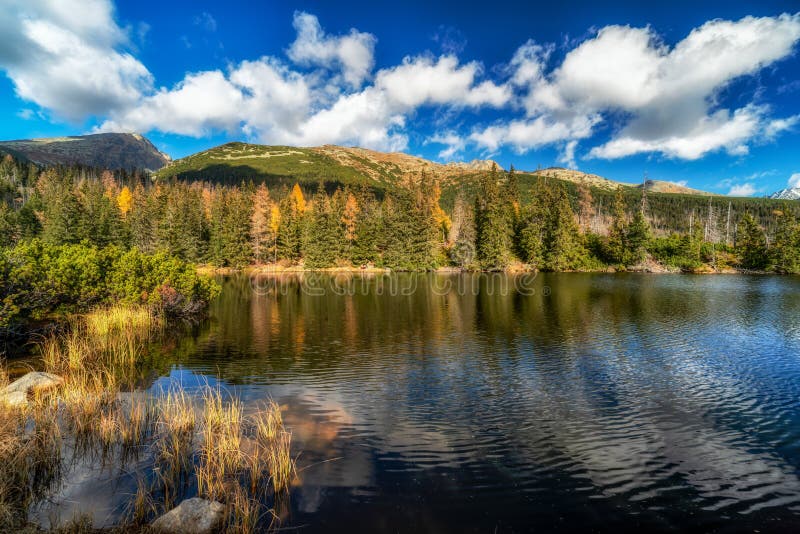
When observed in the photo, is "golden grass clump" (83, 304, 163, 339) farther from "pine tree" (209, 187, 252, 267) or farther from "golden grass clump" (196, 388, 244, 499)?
"pine tree" (209, 187, 252, 267)

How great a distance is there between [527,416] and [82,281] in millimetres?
29584

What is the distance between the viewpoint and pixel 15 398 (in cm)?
1429

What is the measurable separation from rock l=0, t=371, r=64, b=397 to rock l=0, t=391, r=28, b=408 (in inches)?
6.4

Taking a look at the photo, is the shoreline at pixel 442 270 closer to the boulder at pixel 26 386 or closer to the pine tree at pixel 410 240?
the pine tree at pixel 410 240

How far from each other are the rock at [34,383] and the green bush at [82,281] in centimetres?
610

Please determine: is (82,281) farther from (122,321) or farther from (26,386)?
(26,386)

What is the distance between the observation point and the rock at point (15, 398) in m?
13.3

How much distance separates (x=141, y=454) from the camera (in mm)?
12078

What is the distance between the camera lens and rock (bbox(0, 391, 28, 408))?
13273 mm

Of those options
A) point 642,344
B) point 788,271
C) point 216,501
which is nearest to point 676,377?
point 642,344

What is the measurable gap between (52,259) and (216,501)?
86.8 ft

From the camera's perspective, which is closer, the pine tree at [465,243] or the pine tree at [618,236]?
the pine tree at [618,236]

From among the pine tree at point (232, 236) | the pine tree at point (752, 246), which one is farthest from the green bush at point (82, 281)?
the pine tree at point (752, 246)

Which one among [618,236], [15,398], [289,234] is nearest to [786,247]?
[618,236]
